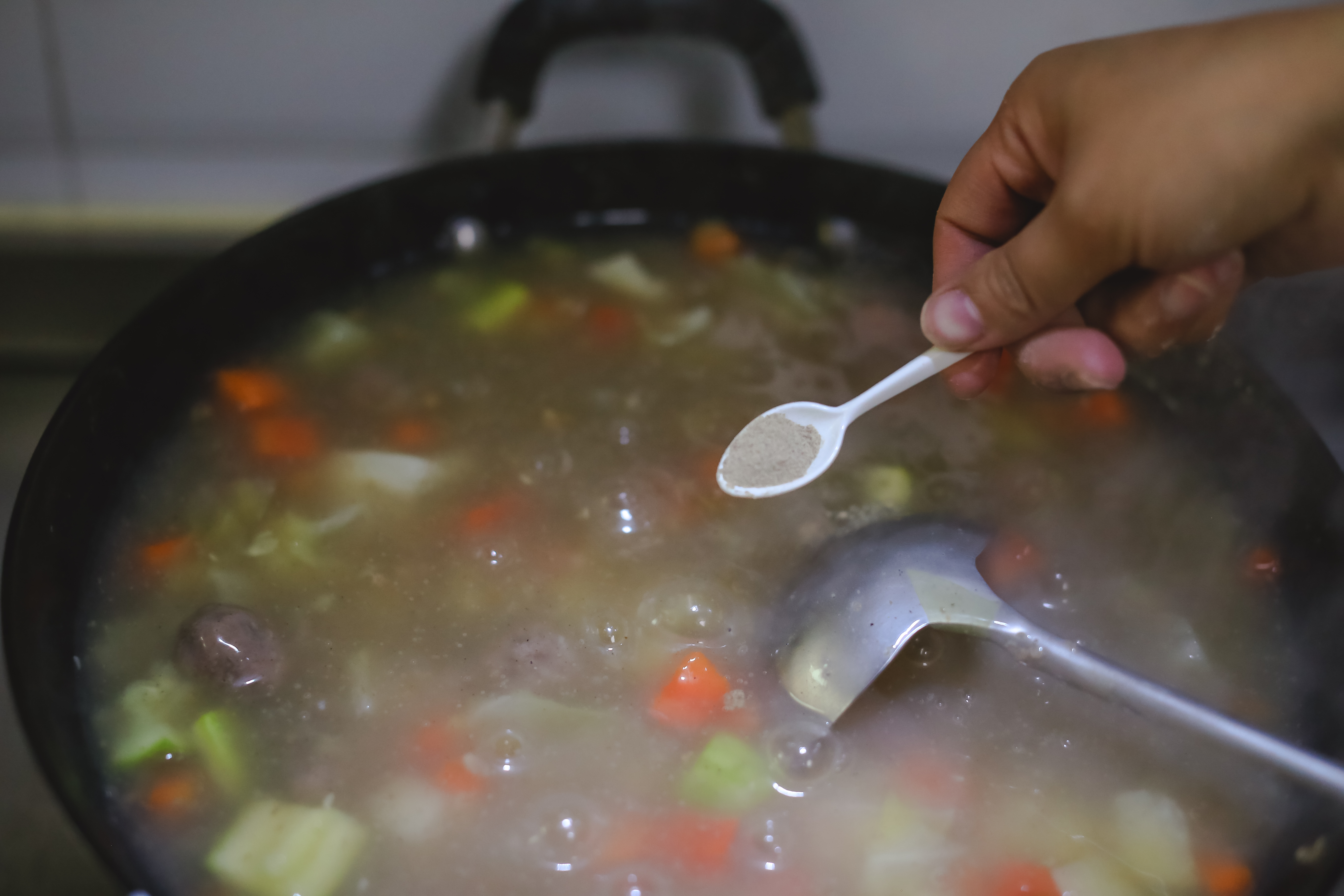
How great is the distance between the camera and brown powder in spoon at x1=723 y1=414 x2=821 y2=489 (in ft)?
2.87

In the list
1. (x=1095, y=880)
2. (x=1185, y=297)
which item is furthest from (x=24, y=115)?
(x=1095, y=880)

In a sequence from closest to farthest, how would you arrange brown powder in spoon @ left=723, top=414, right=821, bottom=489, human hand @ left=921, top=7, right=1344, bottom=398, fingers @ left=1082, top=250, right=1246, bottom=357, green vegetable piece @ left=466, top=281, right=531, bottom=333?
human hand @ left=921, top=7, right=1344, bottom=398
fingers @ left=1082, top=250, right=1246, bottom=357
brown powder in spoon @ left=723, top=414, right=821, bottom=489
green vegetable piece @ left=466, top=281, right=531, bottom=333

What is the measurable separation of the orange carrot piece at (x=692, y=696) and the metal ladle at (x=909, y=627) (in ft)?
0.20

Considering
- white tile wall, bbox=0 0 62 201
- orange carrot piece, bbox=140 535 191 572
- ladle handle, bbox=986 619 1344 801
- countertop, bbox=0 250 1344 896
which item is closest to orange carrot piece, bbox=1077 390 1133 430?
countertop, bbox=0 250 1344 896

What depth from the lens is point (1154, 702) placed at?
79cm

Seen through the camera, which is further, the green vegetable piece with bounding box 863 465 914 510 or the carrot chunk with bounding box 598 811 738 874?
the green vegetable piece with bounding box 863 465 914 510

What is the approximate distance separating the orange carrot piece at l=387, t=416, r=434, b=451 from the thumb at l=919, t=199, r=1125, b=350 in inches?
20.8

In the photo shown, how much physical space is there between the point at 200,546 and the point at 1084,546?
2.80 ft

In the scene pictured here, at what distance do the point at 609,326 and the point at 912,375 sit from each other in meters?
0.47

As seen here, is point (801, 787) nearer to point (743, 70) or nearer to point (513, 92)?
point (513, 92)

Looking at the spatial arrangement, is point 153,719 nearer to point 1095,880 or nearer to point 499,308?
point 499,308

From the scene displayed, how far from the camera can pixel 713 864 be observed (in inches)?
31.0

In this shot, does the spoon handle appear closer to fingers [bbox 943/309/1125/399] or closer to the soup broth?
fingers [bbox 943/309/1125/399]

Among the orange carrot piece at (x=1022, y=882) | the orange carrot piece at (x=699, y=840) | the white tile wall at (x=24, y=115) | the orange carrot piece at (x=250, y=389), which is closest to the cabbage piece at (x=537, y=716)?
the orange carrot piece at (x=699, y=840)
